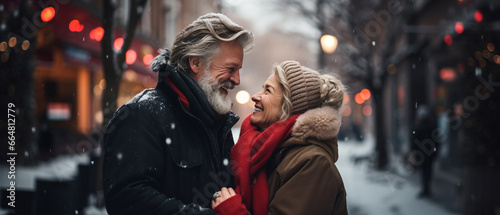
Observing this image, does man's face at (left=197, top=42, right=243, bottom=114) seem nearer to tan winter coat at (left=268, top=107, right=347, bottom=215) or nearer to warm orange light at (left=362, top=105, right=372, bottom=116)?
tan winter coat at (left=268, top=107, right=347, bottom=215)

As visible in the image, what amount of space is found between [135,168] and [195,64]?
0.72 m

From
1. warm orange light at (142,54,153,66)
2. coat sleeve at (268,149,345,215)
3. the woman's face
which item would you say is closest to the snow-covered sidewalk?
the woman's face

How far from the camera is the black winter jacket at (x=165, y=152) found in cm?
214

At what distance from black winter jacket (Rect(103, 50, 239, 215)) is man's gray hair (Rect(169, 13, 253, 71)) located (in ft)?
0.35

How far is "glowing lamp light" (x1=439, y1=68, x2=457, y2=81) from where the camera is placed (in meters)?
14.2

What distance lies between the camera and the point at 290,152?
8.55 ft

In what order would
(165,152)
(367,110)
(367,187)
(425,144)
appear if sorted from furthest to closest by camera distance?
(367,110), (367,187), (425,144), (165,152)

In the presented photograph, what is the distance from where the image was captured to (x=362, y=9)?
1706 cm

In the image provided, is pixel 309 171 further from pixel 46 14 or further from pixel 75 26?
pixel 75 26

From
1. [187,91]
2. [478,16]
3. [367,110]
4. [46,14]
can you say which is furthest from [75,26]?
[367,110]

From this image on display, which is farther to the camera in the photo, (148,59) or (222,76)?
(148,59)

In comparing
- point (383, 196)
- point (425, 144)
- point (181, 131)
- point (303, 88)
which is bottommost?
point (383, 196)

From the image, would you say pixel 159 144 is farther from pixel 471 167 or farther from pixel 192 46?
pixel 471 167

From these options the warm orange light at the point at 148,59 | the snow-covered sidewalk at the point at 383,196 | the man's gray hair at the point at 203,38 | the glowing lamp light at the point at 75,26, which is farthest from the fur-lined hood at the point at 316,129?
the warm orange light at the point at 148,59
